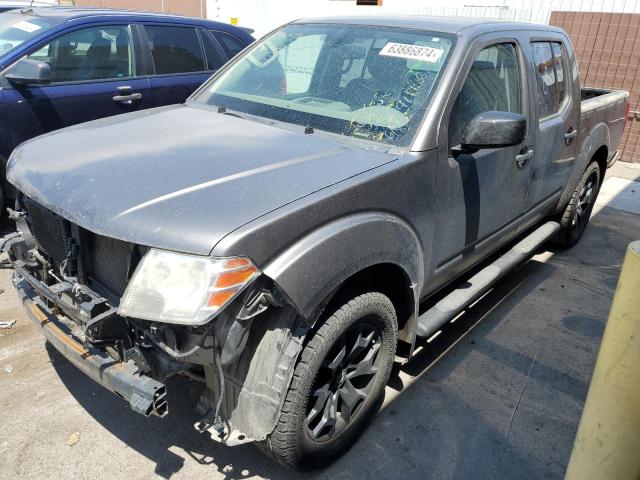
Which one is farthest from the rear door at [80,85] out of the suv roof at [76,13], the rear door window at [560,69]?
the rear door window at [560,69]

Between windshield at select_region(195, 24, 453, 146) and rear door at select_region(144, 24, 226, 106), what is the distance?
6.87 feet

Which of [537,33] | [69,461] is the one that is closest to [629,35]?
[537,33]

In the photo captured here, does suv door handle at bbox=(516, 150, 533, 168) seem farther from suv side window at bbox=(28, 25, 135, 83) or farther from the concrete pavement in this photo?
suv side window at bbox=(28, 25, 135, 83)

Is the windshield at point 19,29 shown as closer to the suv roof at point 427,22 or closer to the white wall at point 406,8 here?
the suv roof at point 427,22

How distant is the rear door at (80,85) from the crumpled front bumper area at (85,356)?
2.33 m

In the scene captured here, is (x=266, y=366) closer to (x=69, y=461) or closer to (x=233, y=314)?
(x=233, y=314)

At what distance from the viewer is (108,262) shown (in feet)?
7.02

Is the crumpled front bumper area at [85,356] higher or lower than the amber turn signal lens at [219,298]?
lower

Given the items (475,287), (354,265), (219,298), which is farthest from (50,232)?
(475,287)

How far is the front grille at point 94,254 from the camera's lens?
208 cm

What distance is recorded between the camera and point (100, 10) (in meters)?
5.29

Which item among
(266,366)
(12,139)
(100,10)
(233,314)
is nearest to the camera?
(233,314)

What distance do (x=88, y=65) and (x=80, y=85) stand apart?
26 centimetres

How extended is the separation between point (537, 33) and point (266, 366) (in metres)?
3.11
